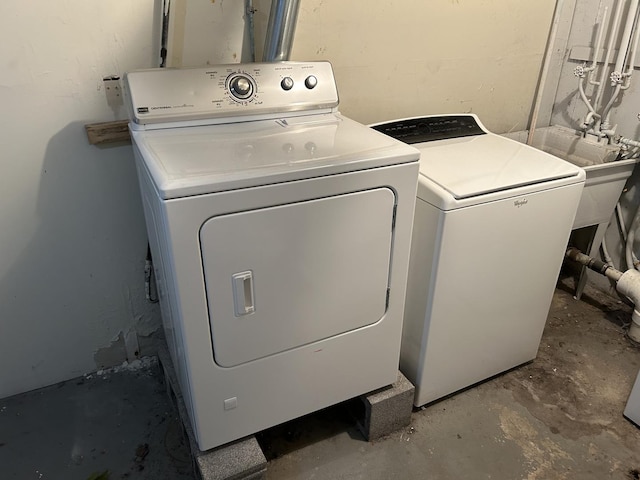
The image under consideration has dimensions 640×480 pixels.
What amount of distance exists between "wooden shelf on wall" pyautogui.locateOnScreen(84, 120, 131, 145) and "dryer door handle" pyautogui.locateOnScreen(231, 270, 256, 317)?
72cm

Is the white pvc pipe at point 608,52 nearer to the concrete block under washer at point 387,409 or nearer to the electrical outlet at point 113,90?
the concrete block under washer at point 387,409

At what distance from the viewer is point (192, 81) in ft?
4.61

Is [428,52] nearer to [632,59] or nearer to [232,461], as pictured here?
[632,59]

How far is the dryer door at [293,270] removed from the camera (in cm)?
115

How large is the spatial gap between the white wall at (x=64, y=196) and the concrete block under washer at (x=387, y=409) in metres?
0.92

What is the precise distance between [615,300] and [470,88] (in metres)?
1.30

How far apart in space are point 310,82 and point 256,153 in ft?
1.50

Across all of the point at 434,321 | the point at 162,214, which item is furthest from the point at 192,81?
the point at 434,321

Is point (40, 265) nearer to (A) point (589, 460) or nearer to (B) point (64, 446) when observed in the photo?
(B) point (64, 446)

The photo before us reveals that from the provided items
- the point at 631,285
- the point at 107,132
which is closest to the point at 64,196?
the point at 107,132

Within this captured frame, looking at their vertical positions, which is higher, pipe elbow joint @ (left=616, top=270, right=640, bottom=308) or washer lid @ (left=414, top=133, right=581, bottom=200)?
washer lid @ (left=414, top=133, right=581, bottom=200)

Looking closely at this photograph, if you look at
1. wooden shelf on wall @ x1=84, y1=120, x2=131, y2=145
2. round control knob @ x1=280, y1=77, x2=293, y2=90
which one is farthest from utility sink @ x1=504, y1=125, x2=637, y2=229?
wooden shelf on wall @ x1=84, y1=120, x2=131, y2=145

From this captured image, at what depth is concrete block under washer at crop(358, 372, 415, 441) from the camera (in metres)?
1.61

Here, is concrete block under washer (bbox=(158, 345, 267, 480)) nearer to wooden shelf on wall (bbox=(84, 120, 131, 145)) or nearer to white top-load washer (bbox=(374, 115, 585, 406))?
white top-load washer (bbox=(374, 115, 585, 406))
